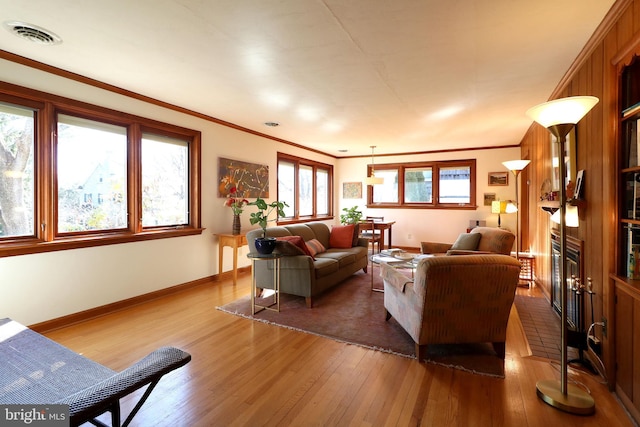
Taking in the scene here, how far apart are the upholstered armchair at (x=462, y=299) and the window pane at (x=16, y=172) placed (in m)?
3.48

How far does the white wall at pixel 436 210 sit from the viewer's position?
6.64 m

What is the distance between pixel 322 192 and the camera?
803cm

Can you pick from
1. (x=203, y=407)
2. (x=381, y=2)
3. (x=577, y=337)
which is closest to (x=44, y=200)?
(x=203, y=407)

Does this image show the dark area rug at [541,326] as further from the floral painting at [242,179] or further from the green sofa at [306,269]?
the floral painting at [242,179]

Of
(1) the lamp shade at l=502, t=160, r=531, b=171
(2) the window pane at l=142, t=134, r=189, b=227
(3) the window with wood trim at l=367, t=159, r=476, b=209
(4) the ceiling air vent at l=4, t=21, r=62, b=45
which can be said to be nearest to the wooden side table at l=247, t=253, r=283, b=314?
(2) the window pane at l=142, t=134, r=189, b=227

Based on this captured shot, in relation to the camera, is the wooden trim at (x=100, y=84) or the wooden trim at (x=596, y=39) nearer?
the wooden trim at (x=596, y=39)

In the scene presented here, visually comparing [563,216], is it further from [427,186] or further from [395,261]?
[427,186]

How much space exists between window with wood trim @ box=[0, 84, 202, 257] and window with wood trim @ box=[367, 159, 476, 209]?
4881mm

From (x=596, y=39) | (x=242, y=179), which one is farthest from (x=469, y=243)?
(x=242, y=179)

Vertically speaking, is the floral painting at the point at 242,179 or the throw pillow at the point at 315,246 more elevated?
the floral painting at the point at 242,179

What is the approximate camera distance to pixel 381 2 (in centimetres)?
188

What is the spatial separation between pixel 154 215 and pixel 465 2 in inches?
153

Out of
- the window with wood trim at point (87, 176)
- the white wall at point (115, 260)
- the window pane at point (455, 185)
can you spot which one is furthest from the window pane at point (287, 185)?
the window pane at point (455, 185)

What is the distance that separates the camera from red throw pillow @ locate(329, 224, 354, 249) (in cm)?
504
